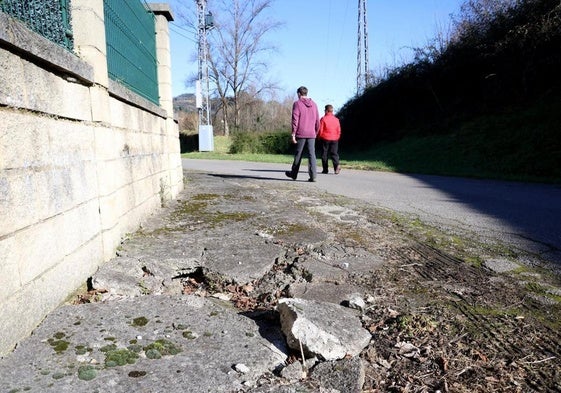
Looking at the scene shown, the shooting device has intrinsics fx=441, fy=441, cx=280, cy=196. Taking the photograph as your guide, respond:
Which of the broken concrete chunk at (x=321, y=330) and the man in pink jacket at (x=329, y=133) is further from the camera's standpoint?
the man in pink jacket at (x=329, y=133)

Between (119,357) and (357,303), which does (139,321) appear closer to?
(119,357)

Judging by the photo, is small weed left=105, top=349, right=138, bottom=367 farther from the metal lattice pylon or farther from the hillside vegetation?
the metal lattice pylon

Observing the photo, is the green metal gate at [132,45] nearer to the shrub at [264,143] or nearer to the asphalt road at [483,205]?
the asphalt road at [483,205]

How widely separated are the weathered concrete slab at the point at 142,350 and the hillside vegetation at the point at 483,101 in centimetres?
941

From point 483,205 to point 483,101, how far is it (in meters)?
13.0

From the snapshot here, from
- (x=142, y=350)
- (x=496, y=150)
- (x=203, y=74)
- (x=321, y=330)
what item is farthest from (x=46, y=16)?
(x=203, y=74)

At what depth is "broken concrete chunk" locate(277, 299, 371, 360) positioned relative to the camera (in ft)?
6.40

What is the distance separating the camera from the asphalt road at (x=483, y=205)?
416 centimetres

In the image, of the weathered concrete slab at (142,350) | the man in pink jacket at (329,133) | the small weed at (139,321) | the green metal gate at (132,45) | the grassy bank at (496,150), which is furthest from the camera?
the grassy bank at (496,150)

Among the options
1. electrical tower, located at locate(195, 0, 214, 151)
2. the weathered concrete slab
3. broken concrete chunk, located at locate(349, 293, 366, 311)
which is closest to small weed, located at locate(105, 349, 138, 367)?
the weathered concrete slab

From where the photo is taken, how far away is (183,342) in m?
2.04

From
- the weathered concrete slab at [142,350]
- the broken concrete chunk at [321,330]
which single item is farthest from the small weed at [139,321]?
the broken concrete chunk at [321,330]

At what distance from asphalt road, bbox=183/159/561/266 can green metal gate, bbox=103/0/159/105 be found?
341 cm

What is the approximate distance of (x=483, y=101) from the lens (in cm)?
1725
